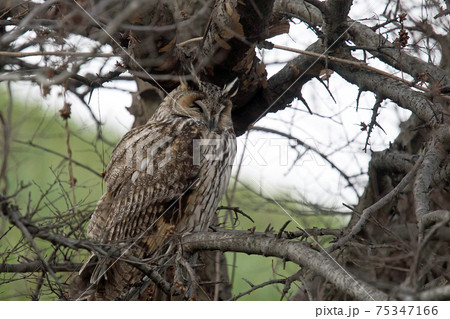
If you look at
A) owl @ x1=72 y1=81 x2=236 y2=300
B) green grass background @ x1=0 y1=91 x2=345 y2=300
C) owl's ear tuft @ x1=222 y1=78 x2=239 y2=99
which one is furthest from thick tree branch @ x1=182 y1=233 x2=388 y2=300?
owl's ear tuft @ x1=222 y1=78 x2=239 y2=99

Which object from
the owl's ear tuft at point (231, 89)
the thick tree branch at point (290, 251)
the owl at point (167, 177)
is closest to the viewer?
the thick tree branch at point (290, 251)

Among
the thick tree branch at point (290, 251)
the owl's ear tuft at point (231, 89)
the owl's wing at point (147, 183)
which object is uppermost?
the owl's ear tuft at point (231, 89)

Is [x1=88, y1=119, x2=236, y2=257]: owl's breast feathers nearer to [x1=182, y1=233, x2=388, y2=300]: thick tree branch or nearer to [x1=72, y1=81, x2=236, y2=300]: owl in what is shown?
[x1=72, y1=81, x2=236, y2=300]: owl

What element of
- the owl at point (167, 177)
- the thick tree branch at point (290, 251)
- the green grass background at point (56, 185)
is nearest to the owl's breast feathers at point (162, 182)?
the owl at point (167, 177)

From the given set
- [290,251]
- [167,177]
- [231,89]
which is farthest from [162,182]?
[290,251]

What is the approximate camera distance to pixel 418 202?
2.24 metres

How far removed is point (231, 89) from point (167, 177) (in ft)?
2.14

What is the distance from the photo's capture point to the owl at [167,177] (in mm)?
3098

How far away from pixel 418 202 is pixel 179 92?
1746 mm

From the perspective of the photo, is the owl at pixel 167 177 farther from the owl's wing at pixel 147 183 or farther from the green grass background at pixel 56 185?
the green grass background at pixel 56 185

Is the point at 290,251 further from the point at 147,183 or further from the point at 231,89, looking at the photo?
the point at 231,89

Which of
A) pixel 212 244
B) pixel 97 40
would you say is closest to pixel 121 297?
pixel 212 244

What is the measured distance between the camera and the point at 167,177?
3.19 m

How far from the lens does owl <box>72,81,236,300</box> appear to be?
3.10 m
